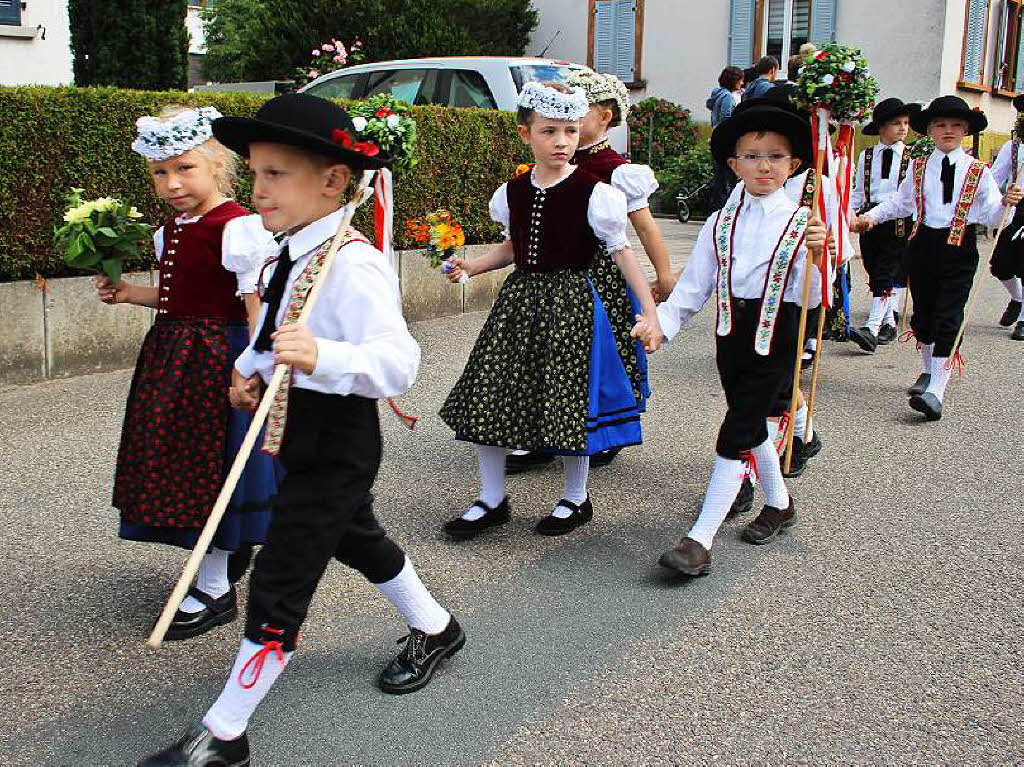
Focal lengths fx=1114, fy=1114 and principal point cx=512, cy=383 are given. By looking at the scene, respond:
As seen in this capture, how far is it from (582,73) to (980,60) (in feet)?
59.5

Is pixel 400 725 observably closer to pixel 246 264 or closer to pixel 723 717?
pixel 723 717

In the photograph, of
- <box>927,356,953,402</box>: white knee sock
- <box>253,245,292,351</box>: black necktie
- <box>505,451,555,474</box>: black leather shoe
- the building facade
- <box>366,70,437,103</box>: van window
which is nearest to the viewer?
<box>253,245,292,351</box>: black necktie

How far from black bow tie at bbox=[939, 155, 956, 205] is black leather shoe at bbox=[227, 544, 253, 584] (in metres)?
5.02

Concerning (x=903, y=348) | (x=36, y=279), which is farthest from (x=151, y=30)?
(x=903, y=348)

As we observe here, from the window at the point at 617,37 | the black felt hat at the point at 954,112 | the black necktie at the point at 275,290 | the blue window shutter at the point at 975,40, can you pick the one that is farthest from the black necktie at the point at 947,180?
the window at the point at 617,37

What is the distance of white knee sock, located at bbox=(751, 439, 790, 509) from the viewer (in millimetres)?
4477

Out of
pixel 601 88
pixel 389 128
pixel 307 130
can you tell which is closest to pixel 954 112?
pixel 601 88

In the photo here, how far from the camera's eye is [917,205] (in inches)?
277

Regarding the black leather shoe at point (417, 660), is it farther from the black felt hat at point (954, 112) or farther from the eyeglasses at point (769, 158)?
the black felt hat at point (954, 112)

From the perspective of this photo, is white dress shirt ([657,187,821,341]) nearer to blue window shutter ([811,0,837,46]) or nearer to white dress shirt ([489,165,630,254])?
white dress shirt ([489,165,630,254])

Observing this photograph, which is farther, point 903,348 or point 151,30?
point 151,30

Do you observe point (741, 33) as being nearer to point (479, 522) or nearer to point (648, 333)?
point (648, 333)

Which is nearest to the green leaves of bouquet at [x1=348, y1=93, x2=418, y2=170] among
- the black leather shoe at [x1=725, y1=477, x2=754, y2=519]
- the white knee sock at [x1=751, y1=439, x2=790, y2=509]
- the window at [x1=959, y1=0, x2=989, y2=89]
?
the white knee sock at [x1=751, y1=439, x2=790, y2=509]

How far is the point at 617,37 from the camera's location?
21641 mm
